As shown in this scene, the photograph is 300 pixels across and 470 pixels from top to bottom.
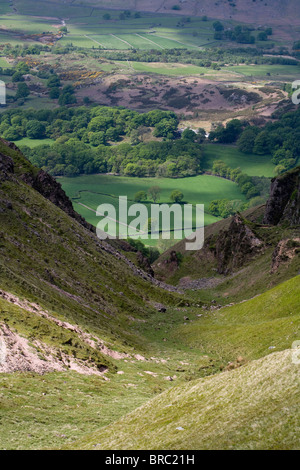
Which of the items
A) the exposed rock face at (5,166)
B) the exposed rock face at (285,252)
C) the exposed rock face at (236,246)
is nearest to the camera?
the exposed rock face at (5,166)

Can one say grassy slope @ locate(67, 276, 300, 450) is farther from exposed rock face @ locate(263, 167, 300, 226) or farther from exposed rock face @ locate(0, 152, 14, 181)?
exposed rock face @ locate(263, 167, 300, 226)

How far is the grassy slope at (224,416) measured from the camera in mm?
40053

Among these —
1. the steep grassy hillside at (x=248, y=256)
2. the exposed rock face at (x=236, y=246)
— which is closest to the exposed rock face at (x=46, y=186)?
the steep grassy hillside at (x=248, y=256)

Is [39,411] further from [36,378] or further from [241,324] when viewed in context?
[241,324]

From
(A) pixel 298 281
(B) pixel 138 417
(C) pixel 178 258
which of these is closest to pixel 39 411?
(B) pixel 138 417

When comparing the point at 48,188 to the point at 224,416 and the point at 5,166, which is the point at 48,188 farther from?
the point at 224,416

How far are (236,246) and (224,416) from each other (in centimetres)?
11760

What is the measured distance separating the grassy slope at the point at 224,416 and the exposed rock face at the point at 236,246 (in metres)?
103

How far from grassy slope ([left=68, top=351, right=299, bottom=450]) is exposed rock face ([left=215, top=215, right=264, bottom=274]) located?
102539mm

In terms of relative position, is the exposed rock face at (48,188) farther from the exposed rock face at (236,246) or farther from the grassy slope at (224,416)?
the grassy slope at (224,416)

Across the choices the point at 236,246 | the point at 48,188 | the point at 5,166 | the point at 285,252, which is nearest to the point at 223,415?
the point at 285,252

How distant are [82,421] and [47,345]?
15.1 m

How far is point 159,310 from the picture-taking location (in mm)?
111062

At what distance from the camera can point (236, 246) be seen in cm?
16000
